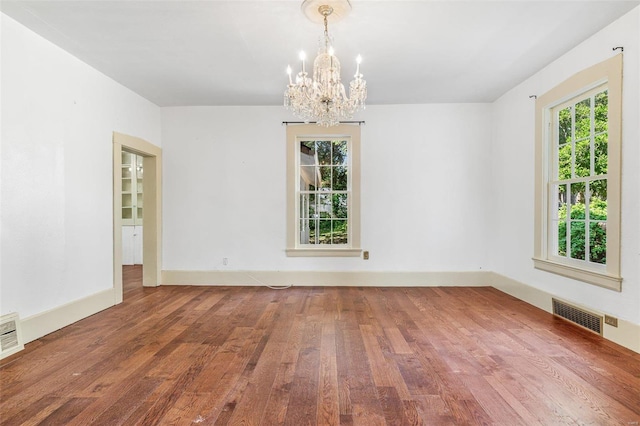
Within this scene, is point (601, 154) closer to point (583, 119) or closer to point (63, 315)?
point (583, 119)

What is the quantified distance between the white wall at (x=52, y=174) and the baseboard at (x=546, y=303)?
5.09m

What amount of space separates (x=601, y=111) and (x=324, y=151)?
3.30m

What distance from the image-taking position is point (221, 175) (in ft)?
16.4

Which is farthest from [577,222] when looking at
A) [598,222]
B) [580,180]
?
[580,180]

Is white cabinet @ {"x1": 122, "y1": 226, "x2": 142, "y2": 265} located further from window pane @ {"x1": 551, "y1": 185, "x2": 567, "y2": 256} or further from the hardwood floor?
window pane @ {"x1": 551, "y1": 185, "x2": 567, "y2": 256}

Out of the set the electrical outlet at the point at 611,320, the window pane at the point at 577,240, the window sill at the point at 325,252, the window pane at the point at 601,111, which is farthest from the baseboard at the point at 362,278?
the window pane at the point at 601,111

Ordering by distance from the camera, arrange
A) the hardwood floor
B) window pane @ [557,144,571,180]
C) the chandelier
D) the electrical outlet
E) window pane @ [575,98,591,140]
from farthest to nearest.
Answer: window pane @ [557,144,571,180], window pane @ [575,98,591,140], the electrical outlet, the chandelier, the hardwood floor

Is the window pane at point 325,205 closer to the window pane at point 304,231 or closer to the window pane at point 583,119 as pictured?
the window pane at point 304,231

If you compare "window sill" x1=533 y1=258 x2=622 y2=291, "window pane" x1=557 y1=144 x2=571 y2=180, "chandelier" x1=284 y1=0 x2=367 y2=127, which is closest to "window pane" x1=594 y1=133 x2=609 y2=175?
"window pane" x1=557 y1=144 x2=571 y2=180

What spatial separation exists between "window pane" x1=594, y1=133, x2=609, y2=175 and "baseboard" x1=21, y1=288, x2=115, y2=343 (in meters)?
5.39

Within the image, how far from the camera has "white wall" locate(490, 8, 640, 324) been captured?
2646 mm

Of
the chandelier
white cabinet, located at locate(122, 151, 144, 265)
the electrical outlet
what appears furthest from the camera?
white cabinet, located at locate(122, 151, 144, 265)

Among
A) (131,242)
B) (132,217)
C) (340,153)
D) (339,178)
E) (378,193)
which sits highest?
(340,153)

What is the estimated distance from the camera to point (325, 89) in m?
2.56
